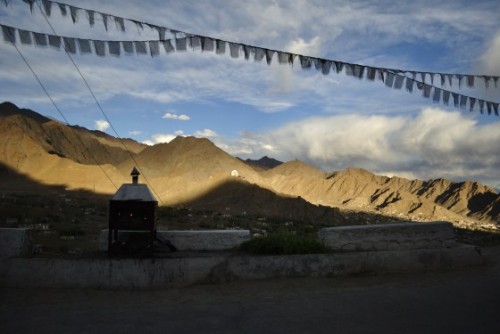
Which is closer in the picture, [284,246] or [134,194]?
[134,194]

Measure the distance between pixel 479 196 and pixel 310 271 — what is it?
335 feet

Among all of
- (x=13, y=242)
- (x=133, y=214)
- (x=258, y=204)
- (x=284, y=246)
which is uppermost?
(x=133, y=214)

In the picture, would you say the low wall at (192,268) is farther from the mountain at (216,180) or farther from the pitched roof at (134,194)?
the mountain at (216,180)

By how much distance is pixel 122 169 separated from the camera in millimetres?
68000

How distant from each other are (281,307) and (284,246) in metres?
2.18

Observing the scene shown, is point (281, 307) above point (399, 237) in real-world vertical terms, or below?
below

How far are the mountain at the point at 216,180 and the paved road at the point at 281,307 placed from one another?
34511mm

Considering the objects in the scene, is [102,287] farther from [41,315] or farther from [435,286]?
[435,286]

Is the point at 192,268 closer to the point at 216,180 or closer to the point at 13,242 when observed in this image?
the point at 13,242

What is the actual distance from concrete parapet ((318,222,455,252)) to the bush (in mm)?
670

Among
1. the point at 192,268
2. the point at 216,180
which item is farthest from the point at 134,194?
the point at 216,180

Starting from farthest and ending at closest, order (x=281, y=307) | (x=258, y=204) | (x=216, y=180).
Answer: (x=216, y=180), (x=258, y=204), (x=281, y=307)

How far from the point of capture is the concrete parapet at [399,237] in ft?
27.9

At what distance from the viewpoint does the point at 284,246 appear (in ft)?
26.7
